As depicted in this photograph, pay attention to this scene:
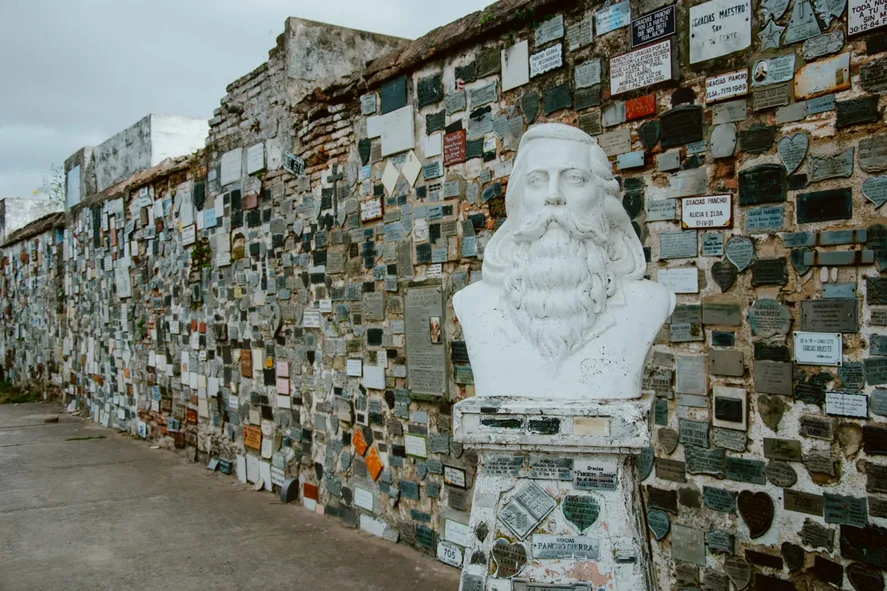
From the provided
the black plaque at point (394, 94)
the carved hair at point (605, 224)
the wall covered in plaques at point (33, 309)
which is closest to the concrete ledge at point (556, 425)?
the carved hair at point (605, 224)

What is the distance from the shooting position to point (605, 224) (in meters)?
2.38

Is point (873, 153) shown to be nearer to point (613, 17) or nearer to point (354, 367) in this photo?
point (613, 17)

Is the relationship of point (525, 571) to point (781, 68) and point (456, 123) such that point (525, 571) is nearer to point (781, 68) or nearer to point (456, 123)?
point (781, 68)

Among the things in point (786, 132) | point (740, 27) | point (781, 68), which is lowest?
point (786, 132)

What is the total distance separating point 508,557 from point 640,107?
2.07 m

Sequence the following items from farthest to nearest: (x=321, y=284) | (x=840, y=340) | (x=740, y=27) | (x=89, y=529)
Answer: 1. (x=321, y=284)
2. (x=89, y=529)
3. (x=740, y=27)
4. (x=840, y=340)

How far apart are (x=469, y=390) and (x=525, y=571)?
1.90 m

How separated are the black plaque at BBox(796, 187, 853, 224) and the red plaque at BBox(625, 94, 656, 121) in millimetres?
772

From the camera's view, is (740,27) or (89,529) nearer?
(740,27)

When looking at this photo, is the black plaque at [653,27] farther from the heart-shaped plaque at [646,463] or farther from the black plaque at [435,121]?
the heart-shaped plaque at [646,463]

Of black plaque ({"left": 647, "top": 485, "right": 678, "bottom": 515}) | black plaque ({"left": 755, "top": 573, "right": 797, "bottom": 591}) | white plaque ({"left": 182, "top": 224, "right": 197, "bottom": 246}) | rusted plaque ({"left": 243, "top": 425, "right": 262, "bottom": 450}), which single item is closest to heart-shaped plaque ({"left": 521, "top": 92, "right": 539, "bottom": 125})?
black plaque ({"left": 647, "top": 485, "right": 678, "bottom": 515})

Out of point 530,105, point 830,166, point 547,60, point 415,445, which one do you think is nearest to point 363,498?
point 415,445

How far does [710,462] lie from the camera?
116 inches

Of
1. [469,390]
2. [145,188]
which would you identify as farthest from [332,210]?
[145,188]
